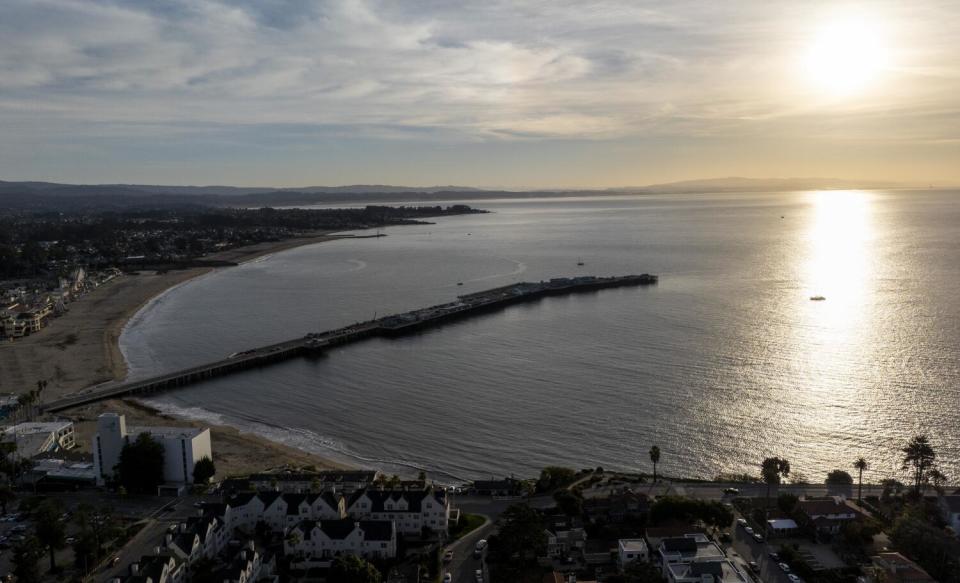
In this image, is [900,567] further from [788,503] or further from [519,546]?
[519,546]

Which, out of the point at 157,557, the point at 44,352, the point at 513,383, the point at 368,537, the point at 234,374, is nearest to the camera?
the point at 157,557

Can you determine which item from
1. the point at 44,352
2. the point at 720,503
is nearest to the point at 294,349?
the point at 44,352

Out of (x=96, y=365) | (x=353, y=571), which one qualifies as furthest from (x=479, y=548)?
(x=96, y=365)

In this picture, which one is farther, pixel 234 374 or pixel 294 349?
pixel 294 349

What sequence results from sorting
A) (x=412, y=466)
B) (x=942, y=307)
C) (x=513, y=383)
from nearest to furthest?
(x=412, y=466) → (x=513, y=383) → (x=942, y=307)

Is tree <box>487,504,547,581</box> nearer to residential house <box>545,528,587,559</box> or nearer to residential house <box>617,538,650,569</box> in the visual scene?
residential house <box>545,528,587,559</box>

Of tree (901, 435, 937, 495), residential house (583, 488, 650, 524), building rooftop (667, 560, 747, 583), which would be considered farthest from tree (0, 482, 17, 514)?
tree (901, 435, 937, 495)

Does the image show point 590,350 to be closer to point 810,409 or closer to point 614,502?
point 810,409

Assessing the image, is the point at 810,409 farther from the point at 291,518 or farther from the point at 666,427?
the point at 291,518
